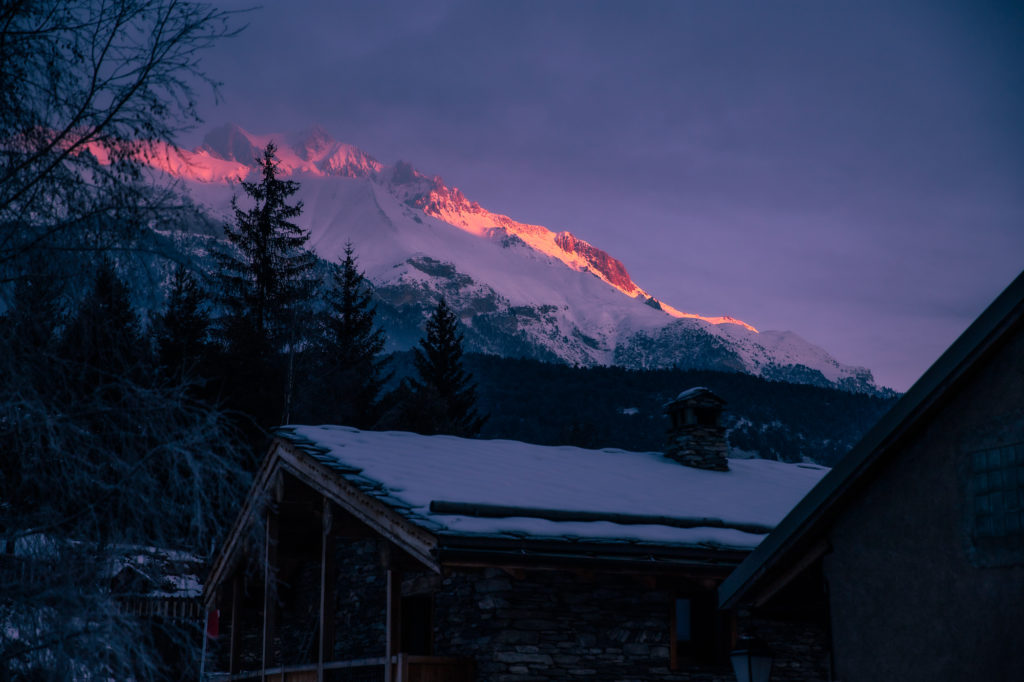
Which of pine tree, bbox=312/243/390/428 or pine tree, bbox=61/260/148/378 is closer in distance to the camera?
pine tree, bbox=61/260/148/378

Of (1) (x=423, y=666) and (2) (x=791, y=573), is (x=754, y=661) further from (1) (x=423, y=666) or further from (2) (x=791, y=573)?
(1) (x=423, y=666)

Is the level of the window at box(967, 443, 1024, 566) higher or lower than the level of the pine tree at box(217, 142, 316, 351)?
lower

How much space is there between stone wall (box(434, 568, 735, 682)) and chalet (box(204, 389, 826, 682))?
16 millimetres

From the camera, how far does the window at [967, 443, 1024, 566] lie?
608cm

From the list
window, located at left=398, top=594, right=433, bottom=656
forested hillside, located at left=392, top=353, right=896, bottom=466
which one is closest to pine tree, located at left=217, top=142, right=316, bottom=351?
window, located at left=398, top=594, right=433, bottom=656

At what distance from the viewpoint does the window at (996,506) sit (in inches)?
239

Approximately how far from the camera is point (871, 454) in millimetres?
6836

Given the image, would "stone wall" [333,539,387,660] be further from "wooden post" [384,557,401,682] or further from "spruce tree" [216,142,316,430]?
"spruce tree" [216,142,316,430]

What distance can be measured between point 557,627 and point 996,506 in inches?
226

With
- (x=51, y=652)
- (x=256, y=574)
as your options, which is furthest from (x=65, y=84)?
(x=256, y=574)

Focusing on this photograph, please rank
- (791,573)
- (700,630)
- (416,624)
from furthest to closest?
(416,624)
(700,630)
(791,573)

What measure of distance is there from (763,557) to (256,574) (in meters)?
9.77

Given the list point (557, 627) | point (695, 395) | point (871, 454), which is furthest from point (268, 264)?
point (871, 454)

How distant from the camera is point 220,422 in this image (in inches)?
218
